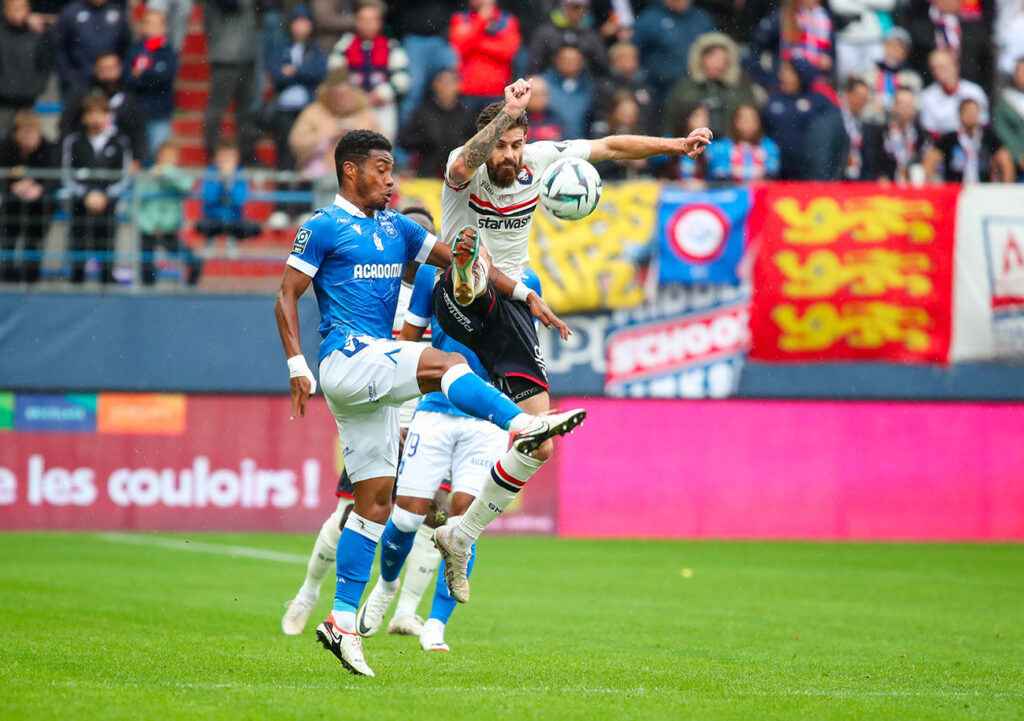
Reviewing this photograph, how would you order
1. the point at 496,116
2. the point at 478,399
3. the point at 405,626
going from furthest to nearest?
the point at 405,626 → the point at 496,116 → the point at 478,399

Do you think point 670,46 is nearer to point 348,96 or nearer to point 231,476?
point 348,96

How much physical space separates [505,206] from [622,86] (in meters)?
10.1

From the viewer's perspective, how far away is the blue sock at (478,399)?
6.72 metres

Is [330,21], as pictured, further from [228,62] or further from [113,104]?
[113,104]

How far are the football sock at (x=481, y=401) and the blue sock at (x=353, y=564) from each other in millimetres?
921

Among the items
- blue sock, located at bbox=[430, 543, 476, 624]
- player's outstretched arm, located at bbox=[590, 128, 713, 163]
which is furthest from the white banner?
blue sock, located at bbox=[430, 543, 476, 624]

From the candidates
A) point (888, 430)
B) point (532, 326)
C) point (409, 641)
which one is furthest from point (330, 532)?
point (888, 430)

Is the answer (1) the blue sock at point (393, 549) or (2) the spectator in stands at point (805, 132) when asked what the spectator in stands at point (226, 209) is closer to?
(2) the spectator in stands at point (805, 132)

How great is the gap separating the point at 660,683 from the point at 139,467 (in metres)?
11.4

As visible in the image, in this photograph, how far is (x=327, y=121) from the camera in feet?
55.7

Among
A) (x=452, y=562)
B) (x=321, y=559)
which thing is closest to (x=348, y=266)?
(x=452, y=562)

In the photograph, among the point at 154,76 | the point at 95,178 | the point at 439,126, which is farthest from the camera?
the point at 154,76

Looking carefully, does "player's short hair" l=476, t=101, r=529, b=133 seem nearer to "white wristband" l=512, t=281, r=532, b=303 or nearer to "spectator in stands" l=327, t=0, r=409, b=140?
"white wristband" l=512, t=281, r=532, b=303

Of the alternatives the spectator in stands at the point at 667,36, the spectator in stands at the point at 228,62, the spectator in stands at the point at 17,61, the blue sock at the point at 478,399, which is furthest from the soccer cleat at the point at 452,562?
the spectator in stands at the point at 17,61
